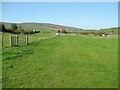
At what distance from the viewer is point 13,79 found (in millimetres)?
8969

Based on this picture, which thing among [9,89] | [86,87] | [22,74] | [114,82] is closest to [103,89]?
[86,87]

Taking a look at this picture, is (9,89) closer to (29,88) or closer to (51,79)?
(29,88)

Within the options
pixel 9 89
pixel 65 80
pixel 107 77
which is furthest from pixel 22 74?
pixel 107 77

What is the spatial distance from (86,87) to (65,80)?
1.25 m

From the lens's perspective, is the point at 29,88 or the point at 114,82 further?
the point at 114,82

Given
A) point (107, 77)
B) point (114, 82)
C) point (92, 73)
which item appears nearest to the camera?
point (114, 82)

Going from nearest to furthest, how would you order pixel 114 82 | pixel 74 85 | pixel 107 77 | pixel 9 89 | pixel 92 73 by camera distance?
pixel 9 89, pixel 74 85, pixel 114 82, pixel 107 77, pixel 92 73

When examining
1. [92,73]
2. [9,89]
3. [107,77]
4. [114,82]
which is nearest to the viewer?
[9,89]

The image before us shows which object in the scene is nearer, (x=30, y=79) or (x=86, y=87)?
(x=86, y=87)

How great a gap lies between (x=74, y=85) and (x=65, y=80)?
861 millimetres

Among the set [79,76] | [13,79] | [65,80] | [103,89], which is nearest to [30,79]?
[13,79]

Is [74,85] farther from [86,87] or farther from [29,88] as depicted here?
[29,88]

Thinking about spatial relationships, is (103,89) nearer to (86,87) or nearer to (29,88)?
(86,87)

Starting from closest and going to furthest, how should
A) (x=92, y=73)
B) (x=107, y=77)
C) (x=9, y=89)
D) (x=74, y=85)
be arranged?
(x=9, y=89)
(x=74, y=85)
(x=107, y=77)
(x=92, y=73)
